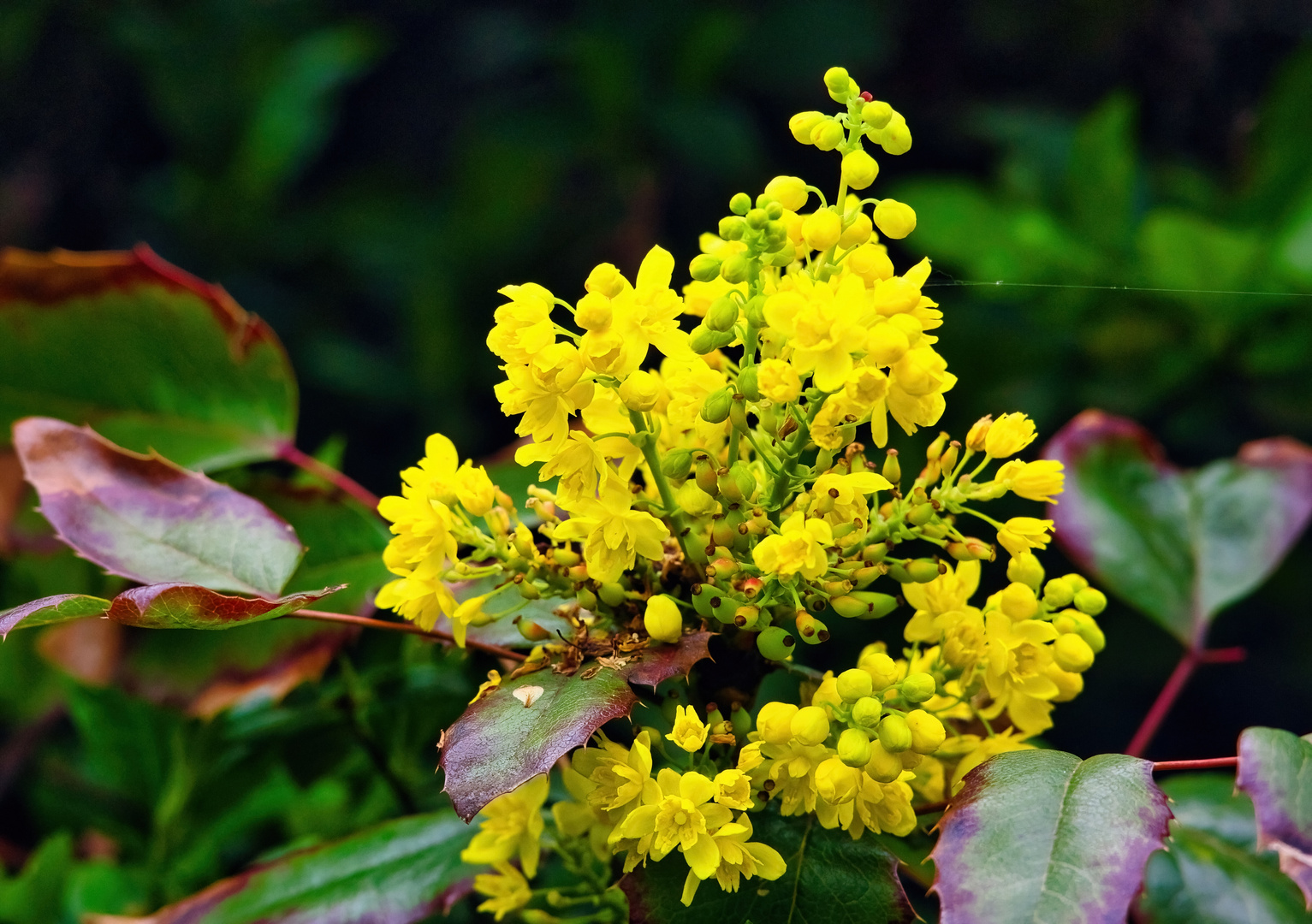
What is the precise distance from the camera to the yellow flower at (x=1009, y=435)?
17.6 inches

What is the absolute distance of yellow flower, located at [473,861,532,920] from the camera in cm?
52

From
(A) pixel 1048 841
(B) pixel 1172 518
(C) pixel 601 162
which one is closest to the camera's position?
(A) pixel 1048 841

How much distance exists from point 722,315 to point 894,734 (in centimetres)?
17

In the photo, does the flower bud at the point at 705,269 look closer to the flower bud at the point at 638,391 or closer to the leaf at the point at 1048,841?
the flower bud at the point at 638,391

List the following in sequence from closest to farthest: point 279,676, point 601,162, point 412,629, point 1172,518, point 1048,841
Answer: point 1048,841, point 412,629, point 279,676, point 1172,518, point 601,162

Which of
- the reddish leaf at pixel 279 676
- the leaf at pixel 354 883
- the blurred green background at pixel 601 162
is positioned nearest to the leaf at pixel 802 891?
the leaf at pixel 354 883

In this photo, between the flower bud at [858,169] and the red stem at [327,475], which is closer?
the flower bud at [858,169]

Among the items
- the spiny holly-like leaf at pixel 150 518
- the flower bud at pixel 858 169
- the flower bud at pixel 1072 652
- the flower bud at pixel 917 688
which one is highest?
the flower bud at pixel 858 169

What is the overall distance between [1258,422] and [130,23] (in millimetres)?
1751

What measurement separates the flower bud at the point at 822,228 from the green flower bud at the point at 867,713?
18cm

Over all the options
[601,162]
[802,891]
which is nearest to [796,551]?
[802,891]

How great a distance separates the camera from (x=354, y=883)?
59 cm

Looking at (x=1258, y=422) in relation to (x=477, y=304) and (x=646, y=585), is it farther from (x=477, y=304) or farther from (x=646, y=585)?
(x=477, y=304)

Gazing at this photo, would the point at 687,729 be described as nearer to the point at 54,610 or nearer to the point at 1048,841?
the point at 1048,841
